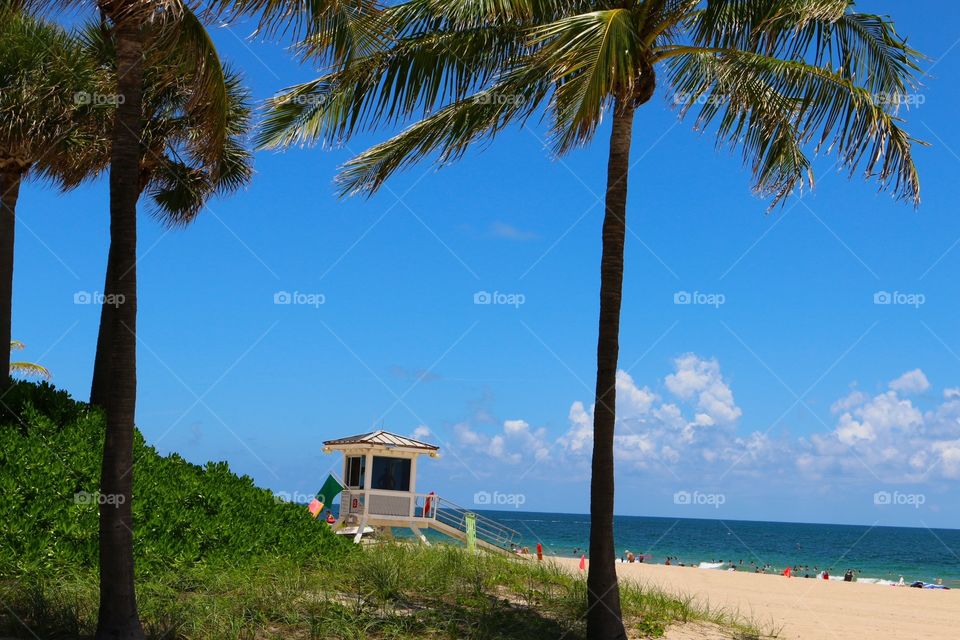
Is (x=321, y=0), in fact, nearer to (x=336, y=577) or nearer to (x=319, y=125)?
(x=319, y=125)

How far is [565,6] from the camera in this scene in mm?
10953

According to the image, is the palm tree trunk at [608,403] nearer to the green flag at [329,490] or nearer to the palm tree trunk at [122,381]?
the palm tree trunk at [122,381]

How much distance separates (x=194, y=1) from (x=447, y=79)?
3341mm

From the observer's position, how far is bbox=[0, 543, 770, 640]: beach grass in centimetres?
888

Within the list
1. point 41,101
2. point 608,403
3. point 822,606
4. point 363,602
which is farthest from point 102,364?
point 822,606

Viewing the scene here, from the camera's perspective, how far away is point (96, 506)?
A: 36.7 feet

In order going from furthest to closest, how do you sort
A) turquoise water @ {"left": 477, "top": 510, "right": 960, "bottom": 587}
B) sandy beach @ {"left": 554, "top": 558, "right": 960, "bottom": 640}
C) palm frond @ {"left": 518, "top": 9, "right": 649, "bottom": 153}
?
turquoise water @ {"left": 477, "top": 510, "right": 960, "bottom": 587}, sandy beach @ {"left": 554, "top": 558, "right": 960, "bottom": 640}, palm frond @ {"left": 518, "top": 9, "right": 649, "bottom": 153}

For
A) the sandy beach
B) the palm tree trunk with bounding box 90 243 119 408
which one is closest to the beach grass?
→ the sandy beach

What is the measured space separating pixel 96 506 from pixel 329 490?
923 cm

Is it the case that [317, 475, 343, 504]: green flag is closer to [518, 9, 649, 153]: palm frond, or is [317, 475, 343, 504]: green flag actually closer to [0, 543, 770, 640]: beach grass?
[0, 543, 770, 640]: beach grass

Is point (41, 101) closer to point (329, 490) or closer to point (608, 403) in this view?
point (329, 490)

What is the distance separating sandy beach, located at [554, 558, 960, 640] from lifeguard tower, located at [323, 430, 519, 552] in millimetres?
3360

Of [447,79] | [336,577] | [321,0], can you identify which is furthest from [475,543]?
[321,0]

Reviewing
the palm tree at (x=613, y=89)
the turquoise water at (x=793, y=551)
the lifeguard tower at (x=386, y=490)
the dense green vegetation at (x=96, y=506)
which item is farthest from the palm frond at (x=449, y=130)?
the turquoise water at (x=793, y=551)
